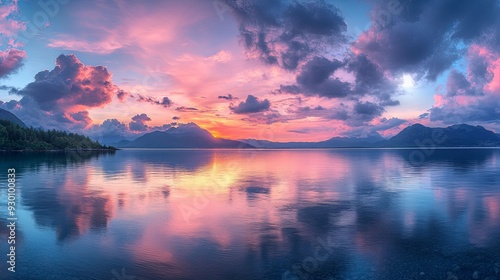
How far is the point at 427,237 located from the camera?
27.8m

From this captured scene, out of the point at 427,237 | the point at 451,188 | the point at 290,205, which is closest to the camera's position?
the point at 427,237

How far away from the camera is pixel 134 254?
2372 centimetres

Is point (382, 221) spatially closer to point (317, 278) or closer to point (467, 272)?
point (467, 272)

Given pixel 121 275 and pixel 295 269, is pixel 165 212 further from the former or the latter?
pixel 295 269

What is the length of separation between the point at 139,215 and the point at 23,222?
444 inches

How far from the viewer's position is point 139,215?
36.9 meters

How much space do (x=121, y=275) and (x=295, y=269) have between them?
1062 cm

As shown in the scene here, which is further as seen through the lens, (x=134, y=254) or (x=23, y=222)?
(x=23, y=222)

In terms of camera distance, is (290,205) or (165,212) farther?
(290,205)

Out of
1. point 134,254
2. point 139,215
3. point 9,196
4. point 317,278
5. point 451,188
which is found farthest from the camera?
point 451,188

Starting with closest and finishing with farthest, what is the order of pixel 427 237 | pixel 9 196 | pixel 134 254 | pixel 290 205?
1. pixel 134 254
2. pixel 427 237
3. pixel 290 205
4. pixel 9 196

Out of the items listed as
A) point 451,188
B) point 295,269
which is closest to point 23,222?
point 295,269

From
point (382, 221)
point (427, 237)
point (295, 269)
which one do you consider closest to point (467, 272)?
point (427, 237)

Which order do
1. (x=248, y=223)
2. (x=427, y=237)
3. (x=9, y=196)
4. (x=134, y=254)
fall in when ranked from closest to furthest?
1. (x=134, y=254)
2. (x=427, y=237)
3. (x=248, y=223)
4. (x=9, y=196)
